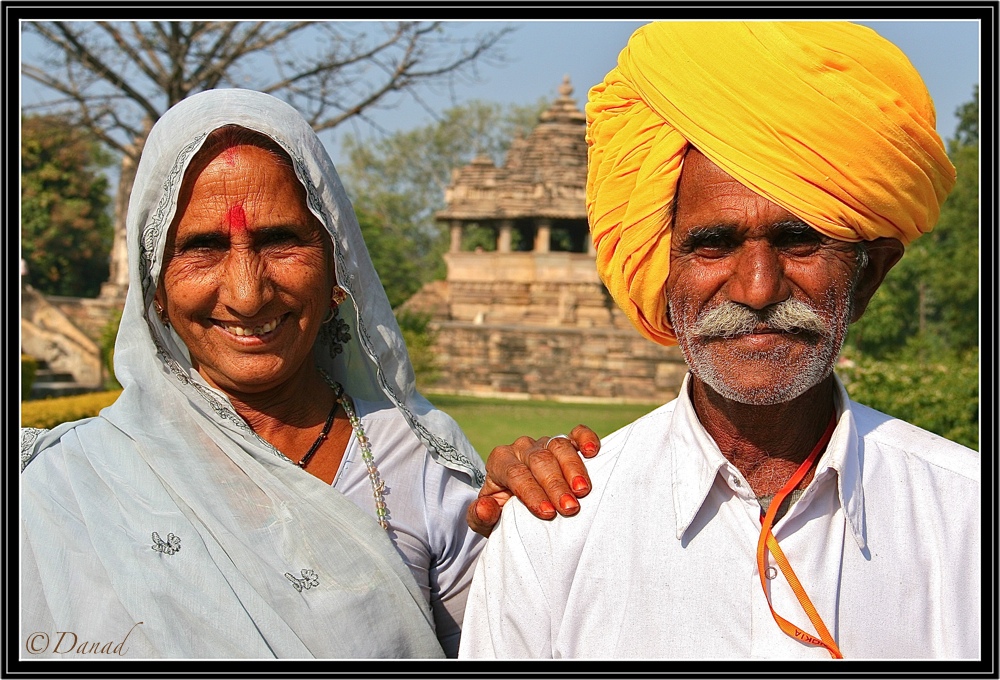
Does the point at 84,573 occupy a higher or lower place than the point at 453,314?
higher

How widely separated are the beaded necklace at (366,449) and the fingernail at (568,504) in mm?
658

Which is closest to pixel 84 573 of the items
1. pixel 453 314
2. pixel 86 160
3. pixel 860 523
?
pixel 860 523

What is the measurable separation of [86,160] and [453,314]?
1841 cm

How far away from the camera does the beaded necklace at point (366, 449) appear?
2534 mm

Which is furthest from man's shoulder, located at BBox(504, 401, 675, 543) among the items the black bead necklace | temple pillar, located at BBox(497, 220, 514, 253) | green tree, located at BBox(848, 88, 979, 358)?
temple pillar, located at BBox(497, 220, 514, 253)

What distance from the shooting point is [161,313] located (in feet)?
8.43

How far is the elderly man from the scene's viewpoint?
1954 mm

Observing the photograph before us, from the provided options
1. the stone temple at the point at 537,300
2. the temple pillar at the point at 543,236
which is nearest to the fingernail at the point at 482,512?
the stone temple at the point at 537,300

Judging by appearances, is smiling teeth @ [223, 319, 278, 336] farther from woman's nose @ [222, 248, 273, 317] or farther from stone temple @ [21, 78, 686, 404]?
stone temple @ [21, 78, 686, 404]

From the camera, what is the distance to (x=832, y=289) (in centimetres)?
207

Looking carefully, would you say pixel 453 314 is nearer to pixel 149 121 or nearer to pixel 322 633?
pixel 149 121

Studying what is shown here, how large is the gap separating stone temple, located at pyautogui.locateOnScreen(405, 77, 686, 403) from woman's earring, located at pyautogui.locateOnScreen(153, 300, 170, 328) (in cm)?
1464

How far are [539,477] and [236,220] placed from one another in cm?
99

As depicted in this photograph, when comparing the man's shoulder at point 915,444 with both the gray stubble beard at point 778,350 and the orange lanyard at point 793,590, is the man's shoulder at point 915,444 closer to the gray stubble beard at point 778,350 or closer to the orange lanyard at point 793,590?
the gray stubble beard at point 778,350
